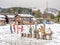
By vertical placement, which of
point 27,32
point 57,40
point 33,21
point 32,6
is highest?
point 32,6

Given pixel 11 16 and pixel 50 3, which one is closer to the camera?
pixel 11 16

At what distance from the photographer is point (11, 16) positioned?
1549mm

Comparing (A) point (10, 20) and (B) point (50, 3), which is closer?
(A) point (10, 20)

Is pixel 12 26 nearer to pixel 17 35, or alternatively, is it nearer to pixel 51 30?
pixel 17 35

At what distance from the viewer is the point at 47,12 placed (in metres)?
1.62

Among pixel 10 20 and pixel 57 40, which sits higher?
pixel 10 20

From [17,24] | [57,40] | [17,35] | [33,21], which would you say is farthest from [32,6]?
[57,40]

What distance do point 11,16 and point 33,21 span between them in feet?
0.90

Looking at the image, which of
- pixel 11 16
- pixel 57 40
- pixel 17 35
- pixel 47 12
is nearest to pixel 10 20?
pixel 11 16

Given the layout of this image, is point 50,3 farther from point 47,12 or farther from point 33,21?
point 33,21

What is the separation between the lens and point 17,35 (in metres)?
1.55

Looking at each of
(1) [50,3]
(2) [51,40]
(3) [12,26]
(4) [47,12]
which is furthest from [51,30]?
(3) [12,26]

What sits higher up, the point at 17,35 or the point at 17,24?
the point at 17,24

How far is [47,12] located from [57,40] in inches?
14.3
